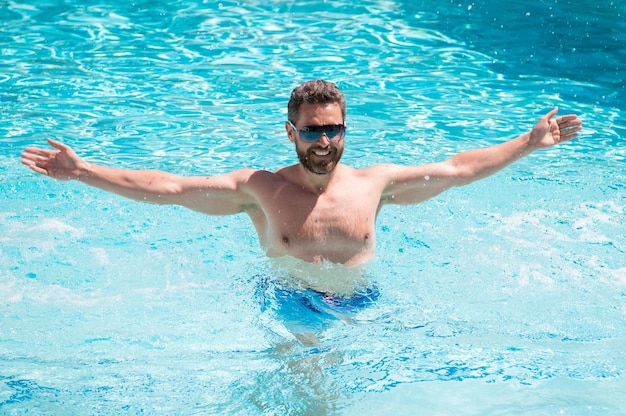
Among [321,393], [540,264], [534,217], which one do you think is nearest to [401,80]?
[534,217]

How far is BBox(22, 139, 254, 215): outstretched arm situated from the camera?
4281 mm

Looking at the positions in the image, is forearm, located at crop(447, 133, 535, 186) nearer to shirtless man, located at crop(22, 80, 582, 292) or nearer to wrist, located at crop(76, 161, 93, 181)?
shirtless man, located at crop(22, 80, 582, 292)

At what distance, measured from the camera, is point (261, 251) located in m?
4.82

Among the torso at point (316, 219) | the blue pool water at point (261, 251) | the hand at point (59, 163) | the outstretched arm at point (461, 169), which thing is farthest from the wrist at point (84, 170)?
the outstretched arm at point (461, 169)

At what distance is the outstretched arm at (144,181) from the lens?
4281 millimetres

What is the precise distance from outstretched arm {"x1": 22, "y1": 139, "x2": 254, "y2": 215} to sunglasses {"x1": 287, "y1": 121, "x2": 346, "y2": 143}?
42 centimetres

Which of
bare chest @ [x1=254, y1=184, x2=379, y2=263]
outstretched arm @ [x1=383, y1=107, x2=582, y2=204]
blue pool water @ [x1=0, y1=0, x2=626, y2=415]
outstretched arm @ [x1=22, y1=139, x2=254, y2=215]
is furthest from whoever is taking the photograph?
outstretched arm @ [x1=383, y1=107, x2=582, y2=204]

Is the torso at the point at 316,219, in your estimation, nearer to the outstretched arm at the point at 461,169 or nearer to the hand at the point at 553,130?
the outstretched arm at the point at 461,169

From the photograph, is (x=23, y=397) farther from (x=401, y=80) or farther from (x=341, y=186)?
(x=401, y=80)

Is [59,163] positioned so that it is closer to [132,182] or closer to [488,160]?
[132,182]

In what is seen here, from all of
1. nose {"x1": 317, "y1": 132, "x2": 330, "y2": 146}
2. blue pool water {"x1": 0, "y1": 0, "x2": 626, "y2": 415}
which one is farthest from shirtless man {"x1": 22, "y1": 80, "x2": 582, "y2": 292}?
blue pool water {"x1": 0, "y1": 0, "x2": 626, "y2": 415}

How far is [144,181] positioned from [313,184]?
807 millimetres

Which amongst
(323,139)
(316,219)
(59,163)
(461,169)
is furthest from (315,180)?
(59,163)

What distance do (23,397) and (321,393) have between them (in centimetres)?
129
